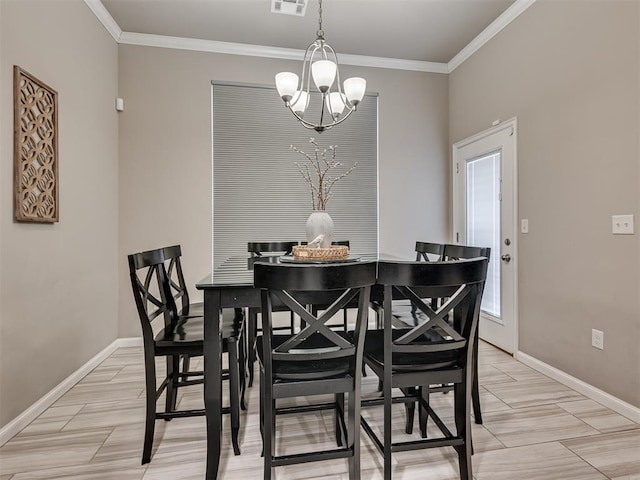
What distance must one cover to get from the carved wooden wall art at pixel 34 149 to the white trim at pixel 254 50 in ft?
4.42

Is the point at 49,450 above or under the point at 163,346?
under

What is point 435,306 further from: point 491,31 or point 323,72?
point 491,31

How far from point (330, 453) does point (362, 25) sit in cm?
328

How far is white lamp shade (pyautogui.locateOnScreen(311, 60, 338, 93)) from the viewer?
7.00 ft

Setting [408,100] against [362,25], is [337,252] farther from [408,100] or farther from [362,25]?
[408,100]

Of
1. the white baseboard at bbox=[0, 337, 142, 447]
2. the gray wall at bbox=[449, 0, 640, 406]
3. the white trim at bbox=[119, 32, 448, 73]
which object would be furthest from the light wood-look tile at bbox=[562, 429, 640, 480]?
the white trim at bbox=[119, 32, 448, 73]

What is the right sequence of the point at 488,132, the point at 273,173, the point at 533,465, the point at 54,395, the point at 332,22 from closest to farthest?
the point at 533,465, the point at 54,395, the point at 332,22, the point at 488,132, the point at 273,173

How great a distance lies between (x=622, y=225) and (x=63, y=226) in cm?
357

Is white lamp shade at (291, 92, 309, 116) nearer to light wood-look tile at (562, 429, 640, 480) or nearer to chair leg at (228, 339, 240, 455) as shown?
chair leg at (228, 339, 240, 455)

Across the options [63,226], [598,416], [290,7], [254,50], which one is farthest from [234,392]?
[254,50]

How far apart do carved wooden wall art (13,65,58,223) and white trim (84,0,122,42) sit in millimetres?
973

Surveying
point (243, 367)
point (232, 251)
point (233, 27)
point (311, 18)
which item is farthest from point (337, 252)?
point (233, 27)

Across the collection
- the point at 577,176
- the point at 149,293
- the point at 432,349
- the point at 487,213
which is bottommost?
the point at 432,349

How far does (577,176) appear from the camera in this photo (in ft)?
7.91
